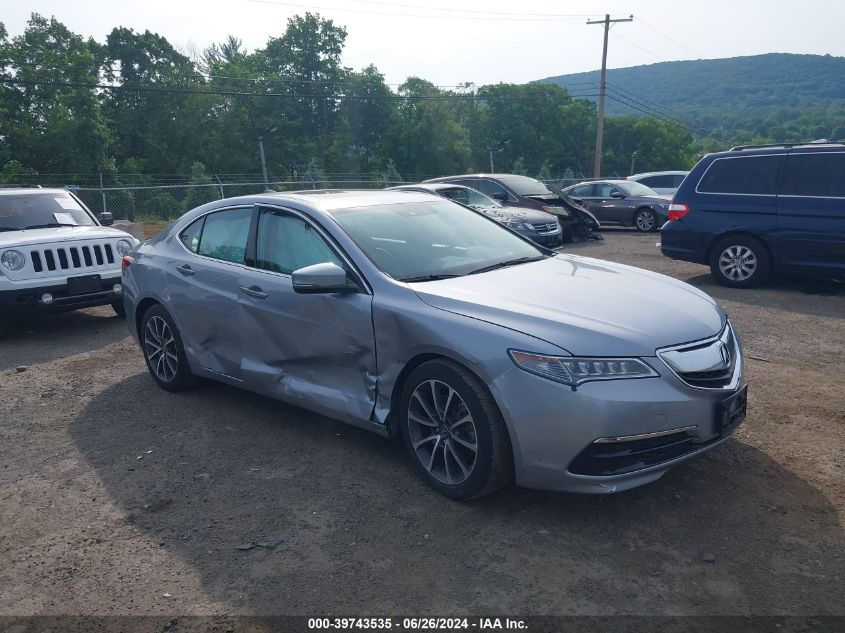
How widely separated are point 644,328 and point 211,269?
10.6ft

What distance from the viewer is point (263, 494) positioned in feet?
13.5

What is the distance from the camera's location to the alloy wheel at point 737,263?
32.1ft

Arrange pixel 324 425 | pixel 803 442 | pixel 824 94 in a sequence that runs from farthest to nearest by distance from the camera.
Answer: pixel 824 94 → pixel 324 425 → pixel 803 442

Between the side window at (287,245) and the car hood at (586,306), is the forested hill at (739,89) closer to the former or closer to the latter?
the car hood at (586,306)

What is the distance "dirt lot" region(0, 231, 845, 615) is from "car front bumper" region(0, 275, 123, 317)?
9.49 feet

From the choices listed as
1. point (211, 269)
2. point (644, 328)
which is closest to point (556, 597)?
point (644, 328)

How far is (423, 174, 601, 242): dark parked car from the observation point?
49.9ft

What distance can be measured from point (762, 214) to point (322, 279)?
7430 mm

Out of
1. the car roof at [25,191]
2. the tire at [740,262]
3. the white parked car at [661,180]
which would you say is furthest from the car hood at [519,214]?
the white parked car at [661,180]

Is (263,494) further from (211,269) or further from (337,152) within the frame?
(337,152)

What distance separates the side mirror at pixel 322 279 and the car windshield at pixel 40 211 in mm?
6217

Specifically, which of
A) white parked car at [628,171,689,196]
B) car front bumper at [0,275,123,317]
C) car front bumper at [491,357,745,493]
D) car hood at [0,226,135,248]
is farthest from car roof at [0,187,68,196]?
white parked car at [628,171,689,196]

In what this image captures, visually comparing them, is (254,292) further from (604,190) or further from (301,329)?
(604,190)

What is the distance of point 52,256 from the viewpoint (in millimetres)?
8281
